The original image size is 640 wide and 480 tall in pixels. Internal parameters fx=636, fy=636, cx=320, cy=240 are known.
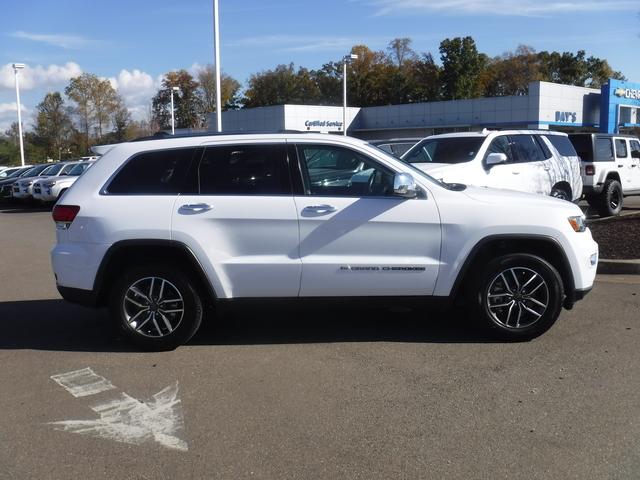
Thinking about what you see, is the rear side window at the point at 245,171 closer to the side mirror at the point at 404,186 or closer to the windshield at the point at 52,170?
the side mirror at the point at 404,186

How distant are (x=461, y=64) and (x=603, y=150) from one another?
2521 inches

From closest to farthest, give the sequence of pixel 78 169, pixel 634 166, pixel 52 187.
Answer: pixel 634 166 → pixel 52 187 → pixel 78 169

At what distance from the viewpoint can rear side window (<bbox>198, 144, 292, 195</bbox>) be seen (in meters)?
5.45

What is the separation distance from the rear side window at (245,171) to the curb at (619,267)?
5224 millimetres

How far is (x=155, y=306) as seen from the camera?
5496mm

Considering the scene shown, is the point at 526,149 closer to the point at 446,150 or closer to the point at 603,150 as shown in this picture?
the point at 446,150

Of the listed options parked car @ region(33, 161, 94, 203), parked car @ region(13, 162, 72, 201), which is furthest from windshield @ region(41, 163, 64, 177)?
parked car @ region(33, 161, 94, 203)

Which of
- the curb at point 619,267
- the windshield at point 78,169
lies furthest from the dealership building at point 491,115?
the curb at point 619,267

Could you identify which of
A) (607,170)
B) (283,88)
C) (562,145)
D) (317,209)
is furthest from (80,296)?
(283,88)

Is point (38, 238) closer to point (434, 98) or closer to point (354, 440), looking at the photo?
point (354, 440)

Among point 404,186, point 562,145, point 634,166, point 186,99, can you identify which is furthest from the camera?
point 186,99

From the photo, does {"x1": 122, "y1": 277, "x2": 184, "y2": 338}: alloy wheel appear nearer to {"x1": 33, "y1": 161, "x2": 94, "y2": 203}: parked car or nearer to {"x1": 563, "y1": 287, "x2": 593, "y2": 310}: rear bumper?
{"x1": 563, "y1": 287, "x2": 593, "y2": 310}: rear bumper

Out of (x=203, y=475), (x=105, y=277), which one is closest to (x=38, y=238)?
(x=105, y=277)

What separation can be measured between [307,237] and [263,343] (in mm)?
1127
